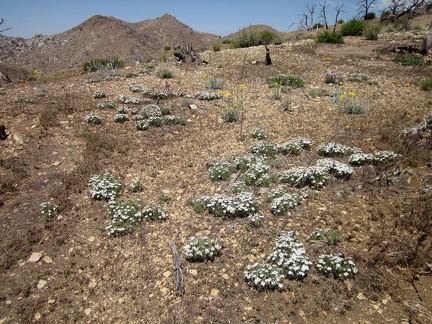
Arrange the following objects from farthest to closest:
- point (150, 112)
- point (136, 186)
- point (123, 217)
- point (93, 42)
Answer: point (93, 42), point (150, 112), point (136, 186), point (123, 217)

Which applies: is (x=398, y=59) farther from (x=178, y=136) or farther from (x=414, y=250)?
(x=414, y=250)

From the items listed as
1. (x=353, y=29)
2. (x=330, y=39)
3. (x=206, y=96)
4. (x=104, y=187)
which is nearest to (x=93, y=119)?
(x=104, y=187)

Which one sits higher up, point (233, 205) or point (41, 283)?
point (233, 205)

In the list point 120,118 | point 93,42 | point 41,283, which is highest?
point 93,42

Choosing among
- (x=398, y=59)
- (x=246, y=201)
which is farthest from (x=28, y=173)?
(x=398, y=59)

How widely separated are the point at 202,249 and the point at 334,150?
417 centimetres

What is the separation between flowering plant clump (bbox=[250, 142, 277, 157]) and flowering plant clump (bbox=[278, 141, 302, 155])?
0.57 feet

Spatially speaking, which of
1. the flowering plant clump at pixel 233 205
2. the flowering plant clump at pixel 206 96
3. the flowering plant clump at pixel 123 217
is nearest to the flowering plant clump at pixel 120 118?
the flowering plant clump at pixel 206 96

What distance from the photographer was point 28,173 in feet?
23.0

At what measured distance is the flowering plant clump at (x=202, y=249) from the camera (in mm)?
4666

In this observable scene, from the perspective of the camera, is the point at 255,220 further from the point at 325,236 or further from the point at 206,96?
the point at 206,96

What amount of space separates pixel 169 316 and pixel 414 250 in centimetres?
359

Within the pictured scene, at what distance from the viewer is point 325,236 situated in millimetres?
4883

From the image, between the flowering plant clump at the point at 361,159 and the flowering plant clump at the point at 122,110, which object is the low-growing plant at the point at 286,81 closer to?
the flowering plant clump at the point at 122,110
